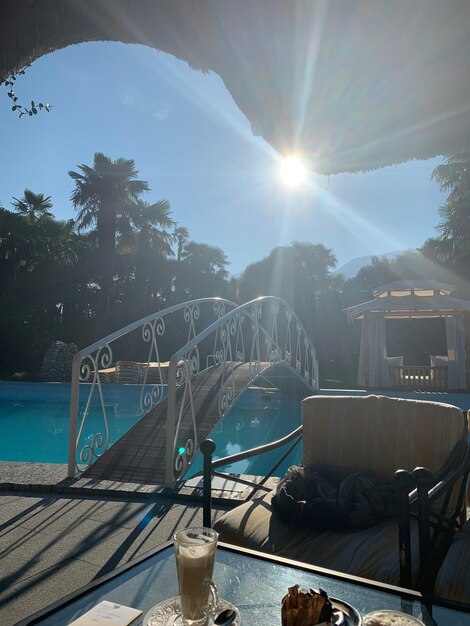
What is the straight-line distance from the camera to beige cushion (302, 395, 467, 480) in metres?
2.29

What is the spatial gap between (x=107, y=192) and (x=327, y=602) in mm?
18030

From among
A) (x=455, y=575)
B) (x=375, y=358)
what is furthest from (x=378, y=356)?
(x=455, y=575)

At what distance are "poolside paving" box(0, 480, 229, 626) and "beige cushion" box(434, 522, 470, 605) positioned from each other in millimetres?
1500

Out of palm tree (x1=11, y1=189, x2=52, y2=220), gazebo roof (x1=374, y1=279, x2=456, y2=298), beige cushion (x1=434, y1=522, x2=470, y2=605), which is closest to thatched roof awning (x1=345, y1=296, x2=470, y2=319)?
gazebo roof (x1=374, y1=279, x2=456, y2=298)

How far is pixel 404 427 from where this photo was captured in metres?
2.41

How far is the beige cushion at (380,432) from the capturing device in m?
2.29

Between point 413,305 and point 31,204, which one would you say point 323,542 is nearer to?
point 413,305

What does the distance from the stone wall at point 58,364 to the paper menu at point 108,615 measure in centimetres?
1337

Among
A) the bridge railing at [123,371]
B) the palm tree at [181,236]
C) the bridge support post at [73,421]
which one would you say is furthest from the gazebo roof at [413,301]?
Result: the palm tree at [181,236]

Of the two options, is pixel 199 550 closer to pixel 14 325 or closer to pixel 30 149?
pixel 30 149

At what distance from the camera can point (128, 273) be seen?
20.7 m

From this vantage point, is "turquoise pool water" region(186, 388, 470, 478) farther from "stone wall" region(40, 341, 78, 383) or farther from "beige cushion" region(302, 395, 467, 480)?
"stone wall" region(40, 341, 78, 383)

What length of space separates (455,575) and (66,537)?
2.05m

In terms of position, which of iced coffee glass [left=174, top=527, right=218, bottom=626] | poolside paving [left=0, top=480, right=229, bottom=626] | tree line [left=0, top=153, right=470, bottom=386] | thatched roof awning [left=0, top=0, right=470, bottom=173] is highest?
tree line [left=0, top=153, right=470, bottom=386]
